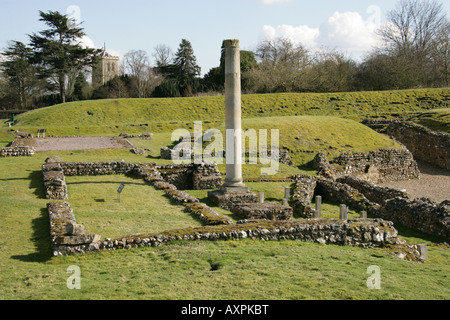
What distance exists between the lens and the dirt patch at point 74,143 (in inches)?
1128

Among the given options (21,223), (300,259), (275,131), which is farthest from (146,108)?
(300,259)

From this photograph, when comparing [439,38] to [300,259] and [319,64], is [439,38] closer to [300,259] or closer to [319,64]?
[319,64]

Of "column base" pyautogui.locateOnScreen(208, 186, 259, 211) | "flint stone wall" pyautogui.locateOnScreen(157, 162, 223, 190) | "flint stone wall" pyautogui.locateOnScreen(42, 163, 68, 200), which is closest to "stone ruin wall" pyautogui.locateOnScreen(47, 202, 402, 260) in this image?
"flint stone wall" pyautogui.locateOnScreen(42, 163, 68, 200)

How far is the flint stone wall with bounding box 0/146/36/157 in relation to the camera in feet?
80.9

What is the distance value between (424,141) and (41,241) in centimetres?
3244

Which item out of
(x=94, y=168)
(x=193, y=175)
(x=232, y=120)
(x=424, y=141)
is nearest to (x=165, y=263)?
(x=232, y=120)

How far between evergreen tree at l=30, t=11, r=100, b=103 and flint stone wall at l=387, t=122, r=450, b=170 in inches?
1543

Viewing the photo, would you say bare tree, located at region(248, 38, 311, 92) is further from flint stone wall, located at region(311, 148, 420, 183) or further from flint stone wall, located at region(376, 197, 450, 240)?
flint stone wall, located at region(376, 197, 450, 240)

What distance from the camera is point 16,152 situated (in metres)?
25.1

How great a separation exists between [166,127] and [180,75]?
3117 cm

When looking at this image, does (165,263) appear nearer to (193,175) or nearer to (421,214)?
(421,214)

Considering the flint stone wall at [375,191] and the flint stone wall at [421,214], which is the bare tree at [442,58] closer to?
the flint stone wall at [375,191]

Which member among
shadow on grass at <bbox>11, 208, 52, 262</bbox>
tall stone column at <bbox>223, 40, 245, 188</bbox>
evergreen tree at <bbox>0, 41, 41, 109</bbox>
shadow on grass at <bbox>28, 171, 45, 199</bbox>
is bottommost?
shadow on grass at <bbox>11, 208, 52, 262</bbox>

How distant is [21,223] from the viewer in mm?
11445
